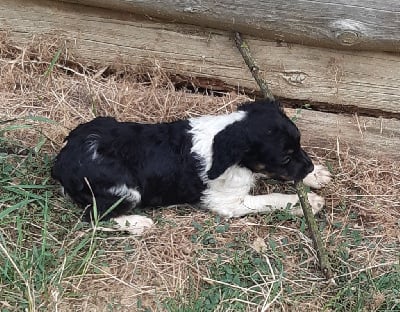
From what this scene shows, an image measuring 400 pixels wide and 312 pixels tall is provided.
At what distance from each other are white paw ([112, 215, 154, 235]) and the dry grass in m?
0.05

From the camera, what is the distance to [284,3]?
5.32 m

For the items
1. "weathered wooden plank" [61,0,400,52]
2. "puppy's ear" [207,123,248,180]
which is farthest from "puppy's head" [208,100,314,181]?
"weathered wooden plank" [61,0,400,52]

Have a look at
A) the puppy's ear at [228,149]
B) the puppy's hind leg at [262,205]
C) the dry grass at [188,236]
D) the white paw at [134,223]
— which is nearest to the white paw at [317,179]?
the dry grass at [188,236]

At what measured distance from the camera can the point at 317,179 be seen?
5391mm

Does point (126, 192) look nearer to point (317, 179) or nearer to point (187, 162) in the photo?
point (187, 162)

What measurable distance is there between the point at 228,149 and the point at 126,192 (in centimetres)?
77

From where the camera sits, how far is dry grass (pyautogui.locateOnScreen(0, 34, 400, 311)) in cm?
453

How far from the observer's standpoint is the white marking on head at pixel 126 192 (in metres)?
4.91

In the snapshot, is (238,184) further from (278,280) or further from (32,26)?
(32,26)

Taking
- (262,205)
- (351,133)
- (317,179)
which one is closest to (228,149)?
(262,205)

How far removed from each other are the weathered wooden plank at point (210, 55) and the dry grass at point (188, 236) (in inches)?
6.0

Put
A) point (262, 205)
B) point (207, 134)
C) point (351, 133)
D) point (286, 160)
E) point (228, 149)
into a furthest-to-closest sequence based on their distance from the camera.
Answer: point (351, 133) → point (262, 205) → point (207, 134) → point (286, 160) → point (228, 149)

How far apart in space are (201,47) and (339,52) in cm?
109

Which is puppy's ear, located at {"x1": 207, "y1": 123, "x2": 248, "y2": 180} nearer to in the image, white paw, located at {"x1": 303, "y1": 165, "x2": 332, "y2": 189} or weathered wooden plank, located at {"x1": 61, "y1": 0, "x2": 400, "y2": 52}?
white paw, located at {"x1": 303, "y1": 165, "x2": 332, "y2": 189}
